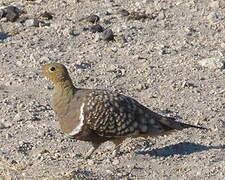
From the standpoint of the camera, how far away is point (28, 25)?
37.1 feet

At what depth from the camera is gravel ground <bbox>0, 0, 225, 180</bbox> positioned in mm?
7469

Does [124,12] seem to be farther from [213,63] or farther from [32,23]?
[213,63]

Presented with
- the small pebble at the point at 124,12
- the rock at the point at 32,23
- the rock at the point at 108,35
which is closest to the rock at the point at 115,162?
the rock at the point at 108,35

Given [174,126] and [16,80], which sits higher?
[174,126]

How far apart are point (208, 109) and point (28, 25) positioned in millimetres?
3946

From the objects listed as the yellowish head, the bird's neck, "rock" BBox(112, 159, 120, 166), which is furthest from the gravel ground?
the yellowish head

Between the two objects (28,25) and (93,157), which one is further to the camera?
(28,25)

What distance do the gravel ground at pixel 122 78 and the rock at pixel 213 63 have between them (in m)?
0.02

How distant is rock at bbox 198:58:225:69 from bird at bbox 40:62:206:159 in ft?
8.93

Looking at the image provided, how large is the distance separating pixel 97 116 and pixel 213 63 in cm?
346

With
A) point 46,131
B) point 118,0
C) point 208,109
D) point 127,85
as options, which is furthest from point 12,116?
point 118,0

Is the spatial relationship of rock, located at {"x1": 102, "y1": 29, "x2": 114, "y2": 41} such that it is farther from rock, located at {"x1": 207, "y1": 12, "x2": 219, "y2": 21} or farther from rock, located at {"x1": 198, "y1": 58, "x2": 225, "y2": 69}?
rock, located at {"x1": 207, "y1": 12, "x2": 219, "y2": 21}

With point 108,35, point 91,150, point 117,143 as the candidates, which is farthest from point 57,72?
point 108,35

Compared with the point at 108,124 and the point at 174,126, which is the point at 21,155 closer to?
the point at 108,124
